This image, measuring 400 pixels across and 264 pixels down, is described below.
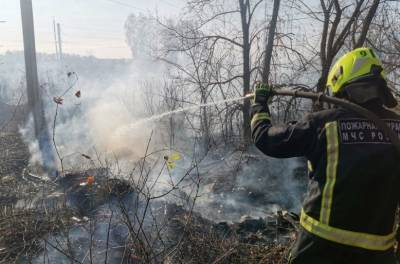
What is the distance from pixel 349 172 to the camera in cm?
227

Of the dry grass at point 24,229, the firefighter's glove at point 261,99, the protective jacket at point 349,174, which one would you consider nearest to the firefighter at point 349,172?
the protective jacket at point 349,174

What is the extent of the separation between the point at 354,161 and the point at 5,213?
4.34m

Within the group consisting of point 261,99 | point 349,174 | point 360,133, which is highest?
point 261,99

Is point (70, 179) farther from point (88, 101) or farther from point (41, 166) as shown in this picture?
point (88, 101)

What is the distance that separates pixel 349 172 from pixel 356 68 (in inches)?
26.6

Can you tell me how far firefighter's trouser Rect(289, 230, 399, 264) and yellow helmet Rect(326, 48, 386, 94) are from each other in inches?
38.4

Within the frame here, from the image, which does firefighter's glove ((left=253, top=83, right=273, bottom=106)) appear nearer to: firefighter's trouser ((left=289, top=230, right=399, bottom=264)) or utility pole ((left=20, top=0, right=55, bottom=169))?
firefighter's trouser ((left=289, top=230, right=399, bottom=264))

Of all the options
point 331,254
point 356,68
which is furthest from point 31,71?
point 331,254

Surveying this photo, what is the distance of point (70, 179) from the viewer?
7434 millimetres

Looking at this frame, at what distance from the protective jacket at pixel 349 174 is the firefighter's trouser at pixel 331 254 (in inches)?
1.5

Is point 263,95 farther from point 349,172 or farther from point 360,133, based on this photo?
point 349,172

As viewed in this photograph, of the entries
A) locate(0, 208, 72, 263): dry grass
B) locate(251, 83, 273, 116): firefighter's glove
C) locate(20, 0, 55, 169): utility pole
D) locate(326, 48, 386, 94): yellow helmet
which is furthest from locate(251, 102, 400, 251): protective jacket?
locate(20, 0, 55, 169): utility pole

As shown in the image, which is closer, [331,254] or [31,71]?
[331,254]

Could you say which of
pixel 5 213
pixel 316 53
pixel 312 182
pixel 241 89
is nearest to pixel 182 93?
pixel 241 89
